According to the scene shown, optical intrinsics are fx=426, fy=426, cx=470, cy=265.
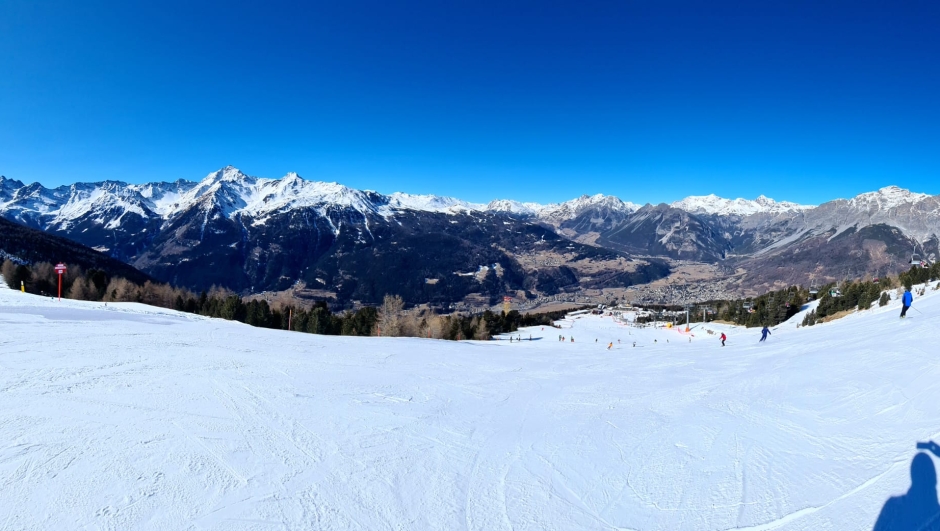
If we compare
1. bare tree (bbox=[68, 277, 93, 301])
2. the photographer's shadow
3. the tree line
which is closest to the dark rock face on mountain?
the tree line

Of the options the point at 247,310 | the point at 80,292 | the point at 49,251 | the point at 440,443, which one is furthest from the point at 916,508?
the point at 49,251

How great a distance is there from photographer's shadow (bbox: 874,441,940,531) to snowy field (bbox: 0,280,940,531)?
0.12 metres

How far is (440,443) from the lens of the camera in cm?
694

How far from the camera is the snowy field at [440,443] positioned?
477 cm

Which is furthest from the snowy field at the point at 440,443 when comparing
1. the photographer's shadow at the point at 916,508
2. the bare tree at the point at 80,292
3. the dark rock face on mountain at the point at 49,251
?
the dark rock face on mountain at the point at 49,251

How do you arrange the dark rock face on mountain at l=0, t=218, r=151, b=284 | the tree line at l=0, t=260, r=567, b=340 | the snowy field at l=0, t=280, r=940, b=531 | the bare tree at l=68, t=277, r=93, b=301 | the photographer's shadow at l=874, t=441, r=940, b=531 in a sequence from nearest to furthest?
the photographer's shadow at l=874, t=441, r=940, b=531 < the snowy field at l=0, t=280, r=940, b=531 < the bare tree at l=68, t=277, r=93, b=301 < the tree line at l=0, t=260, r=567, b=340 < the dark rock face on mountain at l=0, t=218, r=151, b=284

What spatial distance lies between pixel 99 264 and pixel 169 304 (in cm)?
9033

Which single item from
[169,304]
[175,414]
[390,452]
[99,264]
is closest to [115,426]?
[175,414]

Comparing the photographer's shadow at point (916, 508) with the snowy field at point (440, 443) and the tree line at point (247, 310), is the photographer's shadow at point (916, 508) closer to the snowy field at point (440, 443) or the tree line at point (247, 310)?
the snowy field at point (440, 443)

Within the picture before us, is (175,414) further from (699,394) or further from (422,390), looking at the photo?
(699,394)

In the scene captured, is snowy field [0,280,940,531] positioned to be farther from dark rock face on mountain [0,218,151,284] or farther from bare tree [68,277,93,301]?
dark rock face on mountain [0,218,151,284]

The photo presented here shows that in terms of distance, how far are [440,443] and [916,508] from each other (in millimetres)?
5746

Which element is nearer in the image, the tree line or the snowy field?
the snowy field

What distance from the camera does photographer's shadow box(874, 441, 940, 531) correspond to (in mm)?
4266
